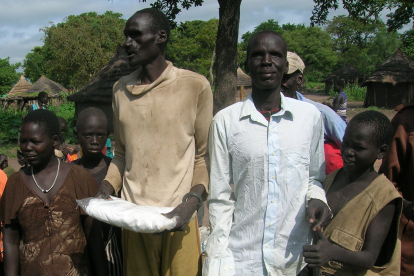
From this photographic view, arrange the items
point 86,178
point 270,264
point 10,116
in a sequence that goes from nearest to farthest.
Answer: point 270,264 → point 86,178 → point 10,116

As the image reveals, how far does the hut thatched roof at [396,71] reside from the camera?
731 inches

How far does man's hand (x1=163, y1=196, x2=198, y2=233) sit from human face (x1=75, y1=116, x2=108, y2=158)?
3.79ft

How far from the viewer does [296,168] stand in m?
1.69

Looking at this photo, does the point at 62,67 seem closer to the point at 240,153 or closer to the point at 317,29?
the point at 240,153

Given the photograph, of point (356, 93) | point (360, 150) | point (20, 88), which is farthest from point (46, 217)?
point (20, 88)

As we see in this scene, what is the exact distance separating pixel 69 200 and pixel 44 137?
38 centimetres

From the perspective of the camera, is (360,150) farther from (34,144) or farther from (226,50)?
(226,50)

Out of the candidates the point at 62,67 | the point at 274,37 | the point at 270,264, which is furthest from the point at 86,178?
the point at 62,67

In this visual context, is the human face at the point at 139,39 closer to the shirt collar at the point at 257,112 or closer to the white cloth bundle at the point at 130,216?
the shirt collar at the point at 257,112

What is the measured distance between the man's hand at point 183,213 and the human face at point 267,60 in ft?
2.20

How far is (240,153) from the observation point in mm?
1705

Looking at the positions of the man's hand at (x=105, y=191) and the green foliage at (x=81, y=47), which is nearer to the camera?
the man's hand at (x=105, y=191)

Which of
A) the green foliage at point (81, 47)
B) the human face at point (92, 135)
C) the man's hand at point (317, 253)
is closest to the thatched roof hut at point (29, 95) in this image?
the green foliage at point (81, 47)

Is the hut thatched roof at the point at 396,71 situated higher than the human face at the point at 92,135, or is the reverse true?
the hut thatched roof at the point at 396,71
